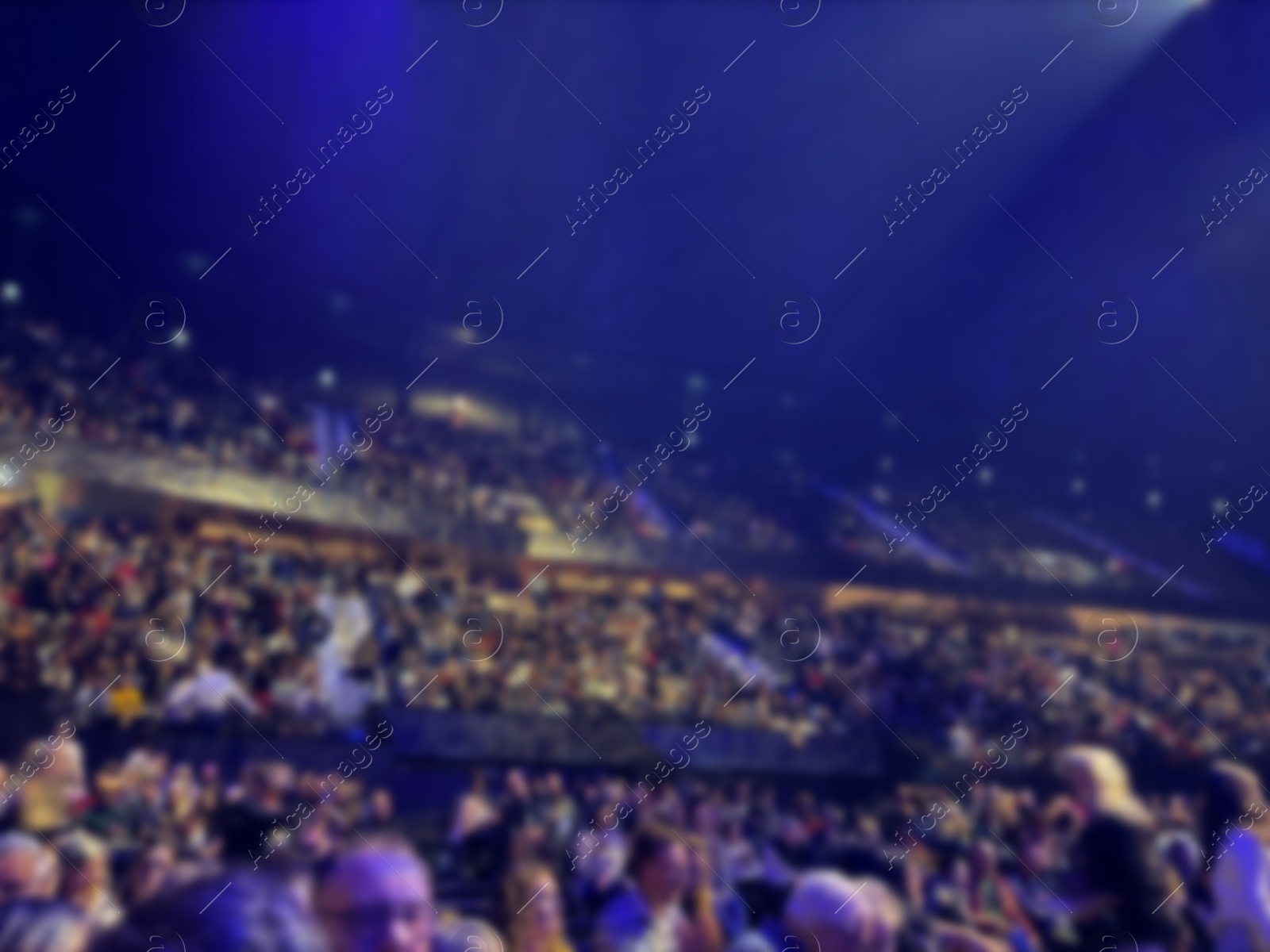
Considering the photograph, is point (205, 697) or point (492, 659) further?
point (492, 659)

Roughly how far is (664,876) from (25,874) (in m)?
1.90

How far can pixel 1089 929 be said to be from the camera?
234cm

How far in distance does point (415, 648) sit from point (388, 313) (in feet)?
40.1

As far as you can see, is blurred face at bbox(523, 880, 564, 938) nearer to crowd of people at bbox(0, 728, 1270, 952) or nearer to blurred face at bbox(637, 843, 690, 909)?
crowd of people at bbox(0, 728, 1270, 952)

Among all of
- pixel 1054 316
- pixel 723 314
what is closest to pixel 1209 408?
pixel 1054 316

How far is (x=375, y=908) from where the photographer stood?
1.40m

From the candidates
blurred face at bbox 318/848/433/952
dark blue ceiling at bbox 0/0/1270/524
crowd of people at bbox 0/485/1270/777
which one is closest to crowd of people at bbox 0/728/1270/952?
blurred face at bbox 318/848/433/952

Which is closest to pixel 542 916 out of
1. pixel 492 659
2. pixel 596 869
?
pixel 596 869

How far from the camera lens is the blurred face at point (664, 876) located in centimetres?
225

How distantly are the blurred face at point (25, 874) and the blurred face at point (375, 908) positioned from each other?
50.5 inches

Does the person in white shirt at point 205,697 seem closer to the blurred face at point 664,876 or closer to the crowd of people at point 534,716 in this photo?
the crowd of people at point 534,716

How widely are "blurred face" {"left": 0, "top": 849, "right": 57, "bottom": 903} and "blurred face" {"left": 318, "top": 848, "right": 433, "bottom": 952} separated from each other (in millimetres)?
1282

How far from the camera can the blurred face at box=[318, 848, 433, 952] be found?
1.38 m

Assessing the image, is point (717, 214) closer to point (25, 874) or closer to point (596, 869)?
point (596, 869)
